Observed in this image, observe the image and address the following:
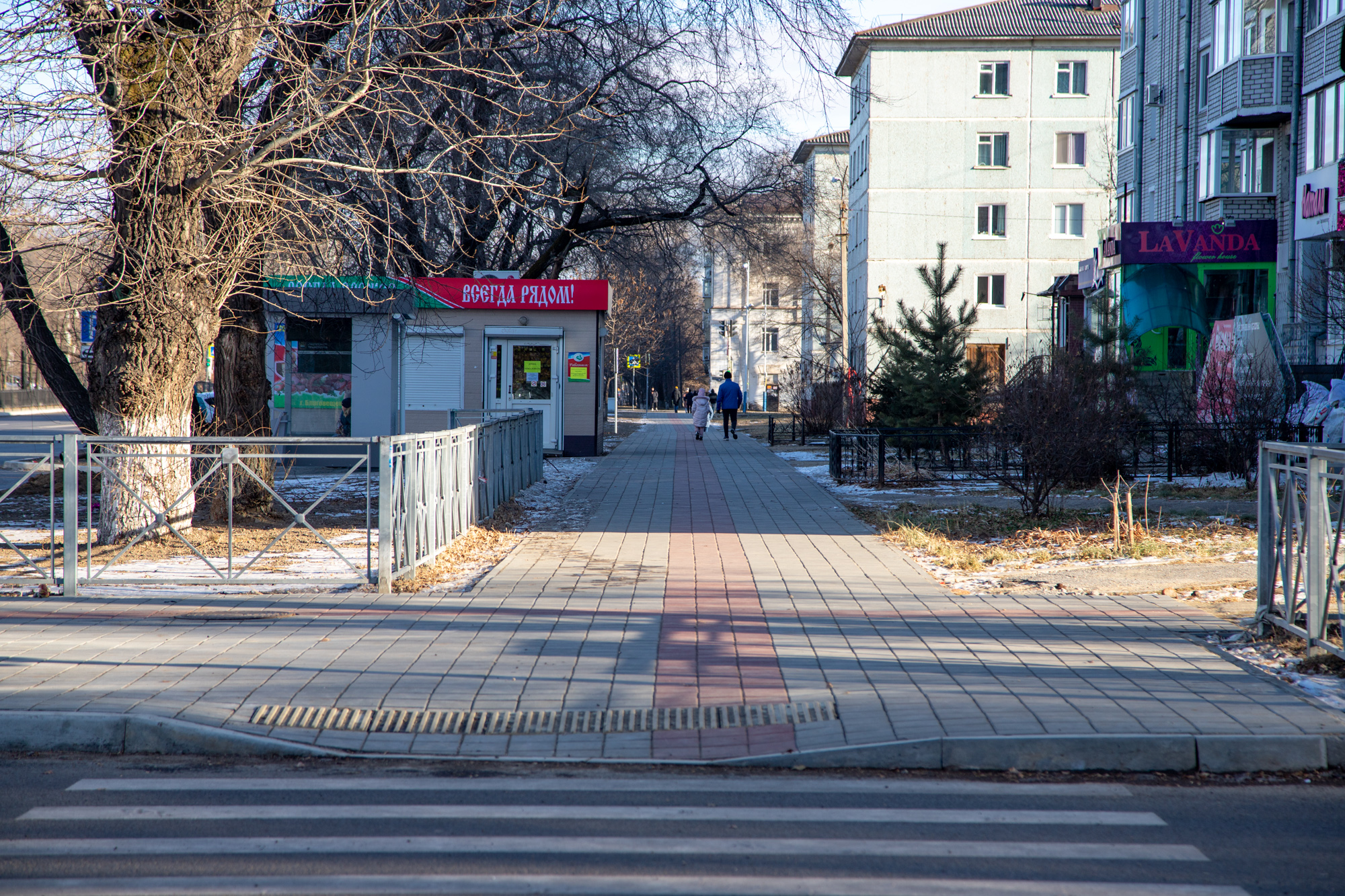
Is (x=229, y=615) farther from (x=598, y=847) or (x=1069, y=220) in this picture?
(x=1069, y=220)

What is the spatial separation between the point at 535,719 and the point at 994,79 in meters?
50.9

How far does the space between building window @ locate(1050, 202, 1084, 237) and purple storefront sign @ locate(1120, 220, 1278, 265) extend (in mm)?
25680

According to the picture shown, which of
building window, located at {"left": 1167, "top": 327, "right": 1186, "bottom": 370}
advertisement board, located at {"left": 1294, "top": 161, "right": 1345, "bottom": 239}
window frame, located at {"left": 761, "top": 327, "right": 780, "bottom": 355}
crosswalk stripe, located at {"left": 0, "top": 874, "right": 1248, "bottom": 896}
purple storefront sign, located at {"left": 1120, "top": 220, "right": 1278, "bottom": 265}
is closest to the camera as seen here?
crosswalk stripe, located at {"left": 0, "top": 874, "right": 1248, "bottom": 896}

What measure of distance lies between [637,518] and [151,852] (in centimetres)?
936

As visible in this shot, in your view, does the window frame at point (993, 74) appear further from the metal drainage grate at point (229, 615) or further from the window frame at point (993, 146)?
the metal drainage grate at point (229, 615)

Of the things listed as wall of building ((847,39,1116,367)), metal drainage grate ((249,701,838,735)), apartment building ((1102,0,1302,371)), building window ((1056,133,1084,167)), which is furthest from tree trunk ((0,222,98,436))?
building window ((1056,133,1084,167))

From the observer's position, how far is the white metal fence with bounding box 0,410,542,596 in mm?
8297

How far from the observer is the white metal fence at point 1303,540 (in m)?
6.24

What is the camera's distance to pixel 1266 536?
22.9 ft

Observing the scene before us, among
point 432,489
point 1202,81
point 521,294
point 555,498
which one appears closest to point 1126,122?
point 1202,81

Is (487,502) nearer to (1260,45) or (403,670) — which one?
(403,670)

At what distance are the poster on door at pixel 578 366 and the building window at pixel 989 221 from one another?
33005mm

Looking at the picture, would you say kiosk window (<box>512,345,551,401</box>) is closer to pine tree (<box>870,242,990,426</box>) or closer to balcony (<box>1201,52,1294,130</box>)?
pine tree (<box>870,242,990,426</box>)

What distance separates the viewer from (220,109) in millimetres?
10352
